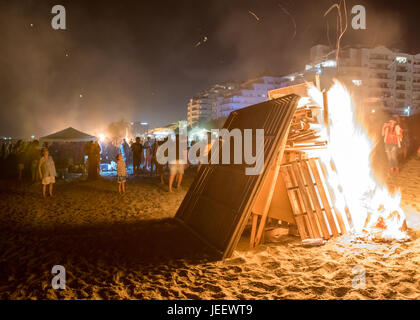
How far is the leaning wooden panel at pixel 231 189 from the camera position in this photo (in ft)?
16.3

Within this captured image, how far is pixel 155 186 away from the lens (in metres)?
12.7

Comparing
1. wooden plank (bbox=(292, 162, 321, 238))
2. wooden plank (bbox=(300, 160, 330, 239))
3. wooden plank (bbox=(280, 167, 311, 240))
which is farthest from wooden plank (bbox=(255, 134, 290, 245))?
wooden plank (bbox=(300, 160, 330, 239))

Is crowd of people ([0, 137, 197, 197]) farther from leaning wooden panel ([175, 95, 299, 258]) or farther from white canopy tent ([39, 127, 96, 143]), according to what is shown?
leaning wooden panel ([175, 95, 299, 258])

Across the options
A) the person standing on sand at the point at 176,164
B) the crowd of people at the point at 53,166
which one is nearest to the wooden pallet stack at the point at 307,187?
the person standing on sand at the point at 176,164

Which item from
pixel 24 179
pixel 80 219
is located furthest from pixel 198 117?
pixel 80 219

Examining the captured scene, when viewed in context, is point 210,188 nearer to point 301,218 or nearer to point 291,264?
point 301,218

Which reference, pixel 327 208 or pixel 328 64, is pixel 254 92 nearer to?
pixel 328 64

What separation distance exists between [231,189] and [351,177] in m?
3.19

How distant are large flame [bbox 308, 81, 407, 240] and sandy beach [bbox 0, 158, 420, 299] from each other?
1.64ft

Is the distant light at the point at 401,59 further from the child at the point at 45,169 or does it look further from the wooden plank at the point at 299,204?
the child at the point at 45,169

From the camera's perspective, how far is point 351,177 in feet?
22.3

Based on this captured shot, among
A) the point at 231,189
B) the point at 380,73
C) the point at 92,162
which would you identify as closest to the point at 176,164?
the point at 92,162

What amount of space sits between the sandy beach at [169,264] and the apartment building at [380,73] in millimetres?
62339
